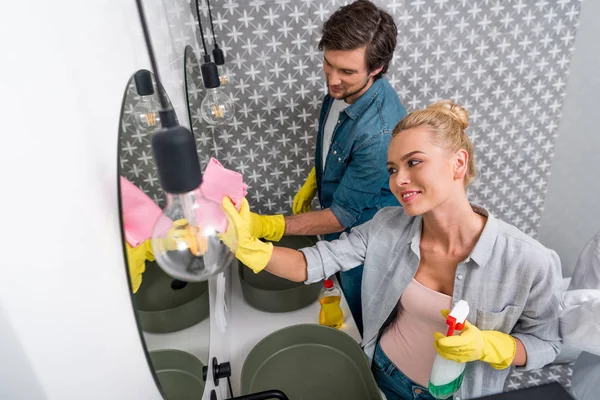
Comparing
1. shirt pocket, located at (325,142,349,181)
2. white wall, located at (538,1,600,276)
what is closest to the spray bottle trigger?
shirt pocket, located at (325,142,349,181)

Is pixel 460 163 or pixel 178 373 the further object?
pixel 460 163

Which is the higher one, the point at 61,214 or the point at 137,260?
the point at 61,214

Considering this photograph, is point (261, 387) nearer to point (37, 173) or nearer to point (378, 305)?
point (378, 305)

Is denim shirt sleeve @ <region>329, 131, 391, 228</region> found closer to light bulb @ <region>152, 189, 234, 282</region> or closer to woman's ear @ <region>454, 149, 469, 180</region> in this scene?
woman's ear @ <region>454, 149, 469, 180</region>

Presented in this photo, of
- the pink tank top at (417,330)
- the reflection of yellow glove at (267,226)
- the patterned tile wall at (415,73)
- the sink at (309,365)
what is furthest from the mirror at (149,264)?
the patterned tile wall at (415,73)

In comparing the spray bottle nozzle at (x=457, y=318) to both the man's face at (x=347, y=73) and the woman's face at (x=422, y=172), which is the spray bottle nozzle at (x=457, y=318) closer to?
the woman's face at (x=422, y=172)

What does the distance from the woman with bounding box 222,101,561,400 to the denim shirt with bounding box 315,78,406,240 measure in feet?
0.55

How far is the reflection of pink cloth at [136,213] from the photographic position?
54 cm

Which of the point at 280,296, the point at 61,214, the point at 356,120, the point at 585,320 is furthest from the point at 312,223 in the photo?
the point at 61,214

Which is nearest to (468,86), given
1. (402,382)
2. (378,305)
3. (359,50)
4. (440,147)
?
(359,50)

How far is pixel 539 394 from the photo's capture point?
64cm

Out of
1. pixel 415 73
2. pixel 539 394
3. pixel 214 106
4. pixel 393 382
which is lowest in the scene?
pixel 393 382

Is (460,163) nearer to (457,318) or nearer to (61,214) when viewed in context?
(457,318)

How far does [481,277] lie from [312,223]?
2.01 feet
